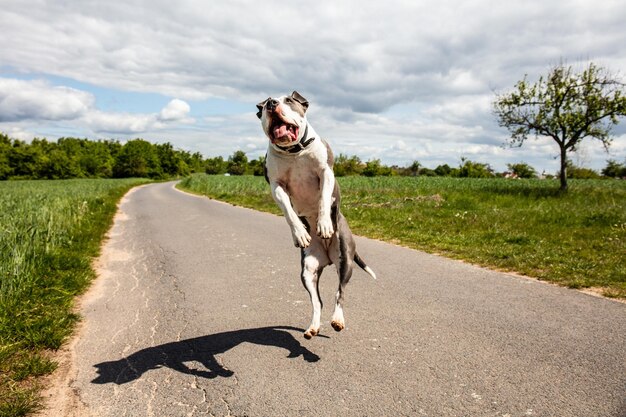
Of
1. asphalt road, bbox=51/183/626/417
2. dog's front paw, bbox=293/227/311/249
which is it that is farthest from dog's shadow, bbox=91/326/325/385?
dog's front paw, bbox=293/227/311/249

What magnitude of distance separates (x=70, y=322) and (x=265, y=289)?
2.49 meters

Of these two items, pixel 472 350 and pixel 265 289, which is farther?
pixel 265 289

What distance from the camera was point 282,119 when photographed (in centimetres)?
296

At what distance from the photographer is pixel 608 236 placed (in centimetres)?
910

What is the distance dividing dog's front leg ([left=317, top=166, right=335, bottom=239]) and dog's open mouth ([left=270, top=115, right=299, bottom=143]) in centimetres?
44

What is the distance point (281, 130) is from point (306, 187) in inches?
23.8

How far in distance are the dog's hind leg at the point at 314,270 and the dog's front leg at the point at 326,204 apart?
59cm

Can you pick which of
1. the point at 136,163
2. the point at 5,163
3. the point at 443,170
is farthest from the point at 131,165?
the point at 443,170

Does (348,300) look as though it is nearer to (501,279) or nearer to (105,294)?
(501,279)


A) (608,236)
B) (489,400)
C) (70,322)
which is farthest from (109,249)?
(608,236)

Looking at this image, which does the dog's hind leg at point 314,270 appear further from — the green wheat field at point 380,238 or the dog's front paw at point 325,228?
the green wheat field at point 380,238

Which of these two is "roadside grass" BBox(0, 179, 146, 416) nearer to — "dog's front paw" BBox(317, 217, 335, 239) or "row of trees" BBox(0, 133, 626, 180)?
"dog's front paw" BBox(317, 217, 335, 239)

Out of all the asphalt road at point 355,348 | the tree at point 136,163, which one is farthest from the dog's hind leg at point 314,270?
the tree at point 136,163

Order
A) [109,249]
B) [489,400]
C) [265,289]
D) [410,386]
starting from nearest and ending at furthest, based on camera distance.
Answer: [489,400]
[410,386]
[265,289]
[109,249]
